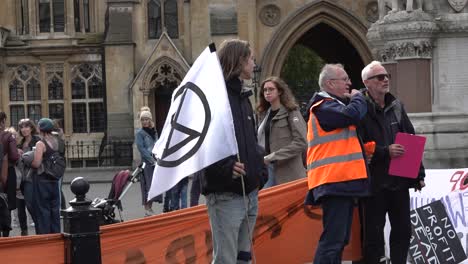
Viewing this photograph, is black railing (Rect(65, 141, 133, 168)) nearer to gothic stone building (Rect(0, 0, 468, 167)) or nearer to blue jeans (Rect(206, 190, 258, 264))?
gothic stone building (Rect(0, 0, 468, 167))

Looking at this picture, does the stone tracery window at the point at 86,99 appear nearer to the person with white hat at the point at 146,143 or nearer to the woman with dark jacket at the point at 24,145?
the person with white hat at the point at 146,143

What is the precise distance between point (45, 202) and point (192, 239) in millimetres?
4708

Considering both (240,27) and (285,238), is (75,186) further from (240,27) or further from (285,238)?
(240,27)

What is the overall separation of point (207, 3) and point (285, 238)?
23.5m

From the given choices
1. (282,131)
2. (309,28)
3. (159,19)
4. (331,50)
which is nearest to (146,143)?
(282,131)

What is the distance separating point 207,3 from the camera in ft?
104

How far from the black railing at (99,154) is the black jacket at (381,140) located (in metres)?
24.3

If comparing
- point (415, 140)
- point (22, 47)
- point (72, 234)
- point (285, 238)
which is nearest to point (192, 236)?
point (285, 238)

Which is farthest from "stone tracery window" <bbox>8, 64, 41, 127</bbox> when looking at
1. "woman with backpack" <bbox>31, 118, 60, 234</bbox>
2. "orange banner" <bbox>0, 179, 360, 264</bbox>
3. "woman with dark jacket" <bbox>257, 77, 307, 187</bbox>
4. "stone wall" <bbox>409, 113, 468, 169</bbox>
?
"orange banner" <bbox>0, 179, 360, 264</bbox>

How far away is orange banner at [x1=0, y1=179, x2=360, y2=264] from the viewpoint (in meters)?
7.00

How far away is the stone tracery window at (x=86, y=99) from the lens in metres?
34.7

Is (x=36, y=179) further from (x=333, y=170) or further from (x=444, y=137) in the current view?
(x=333, y=170)

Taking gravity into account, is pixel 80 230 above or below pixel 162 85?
below

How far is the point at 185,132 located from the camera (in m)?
6.81
